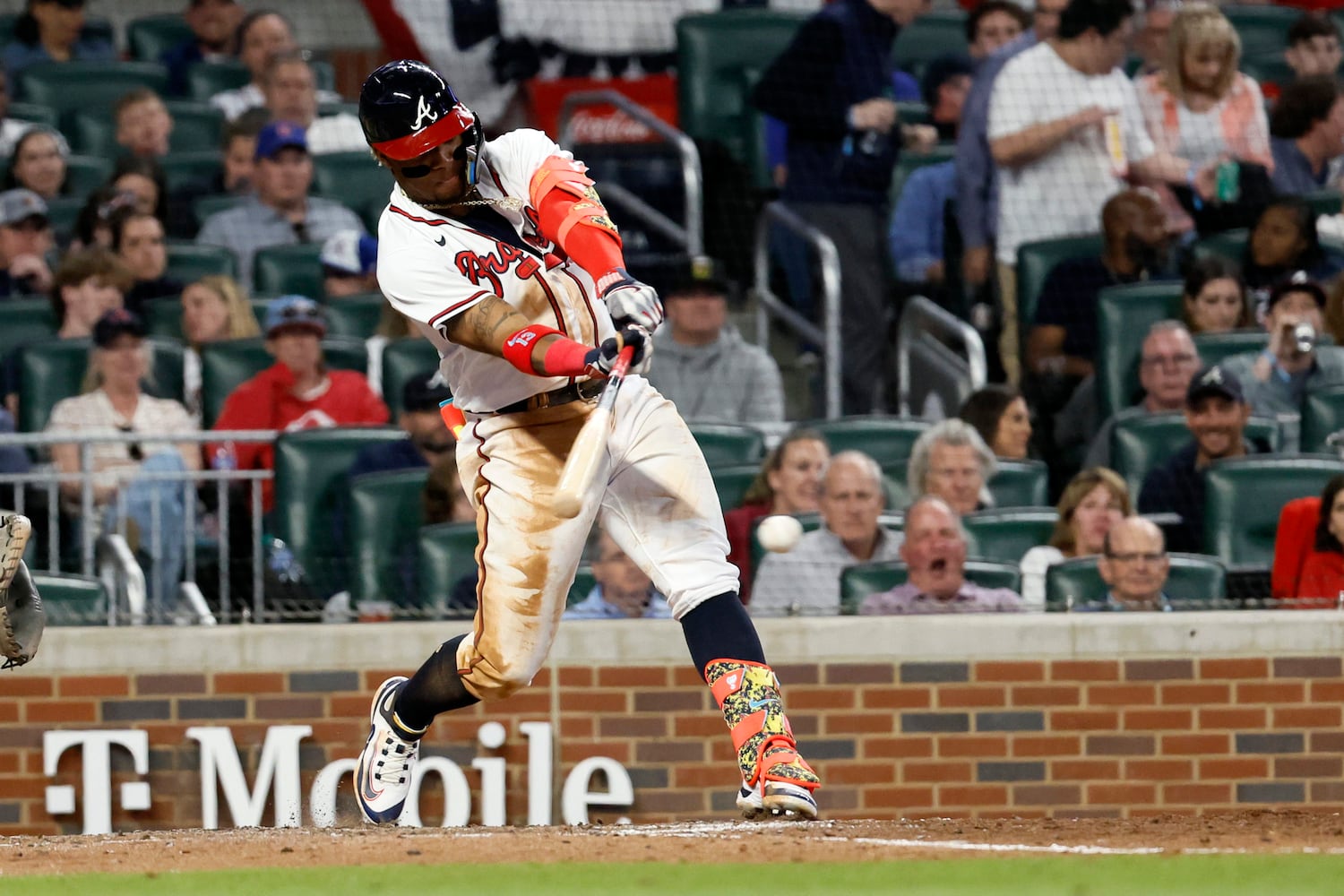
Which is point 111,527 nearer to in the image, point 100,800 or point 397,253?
point 100,800

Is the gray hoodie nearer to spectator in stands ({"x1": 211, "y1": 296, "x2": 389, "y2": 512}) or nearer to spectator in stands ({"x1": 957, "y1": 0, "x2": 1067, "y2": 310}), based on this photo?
spectator in stands ({"x1": 211, "y1": 296, "x2": 389, "y2": 512})

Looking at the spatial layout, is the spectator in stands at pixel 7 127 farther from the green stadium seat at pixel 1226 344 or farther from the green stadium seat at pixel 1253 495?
the green stadium seat at pixel 1253 495

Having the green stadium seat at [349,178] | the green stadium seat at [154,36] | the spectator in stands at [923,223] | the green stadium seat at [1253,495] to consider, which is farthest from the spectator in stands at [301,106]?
the green stadium seat at [1253,495]

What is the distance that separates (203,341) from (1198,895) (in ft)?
16.8

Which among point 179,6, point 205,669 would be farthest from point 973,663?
point 179,6

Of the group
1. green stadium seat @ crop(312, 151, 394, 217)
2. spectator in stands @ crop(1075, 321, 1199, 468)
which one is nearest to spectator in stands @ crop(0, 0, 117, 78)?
green stadium seat @ crop(312, 151, 394, 217)

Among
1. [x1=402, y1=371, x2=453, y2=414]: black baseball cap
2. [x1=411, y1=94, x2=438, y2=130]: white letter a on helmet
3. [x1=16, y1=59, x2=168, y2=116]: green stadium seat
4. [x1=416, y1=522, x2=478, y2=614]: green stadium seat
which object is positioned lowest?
[x1=416, y1=522, x2=478, y2=614]: green stadium seat

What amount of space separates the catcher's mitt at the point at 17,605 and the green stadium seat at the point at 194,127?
200 inches

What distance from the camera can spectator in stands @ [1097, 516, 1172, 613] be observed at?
6.46 m

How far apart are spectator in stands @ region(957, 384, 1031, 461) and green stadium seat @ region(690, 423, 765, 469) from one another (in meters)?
0.80

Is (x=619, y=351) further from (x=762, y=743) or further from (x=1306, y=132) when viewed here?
(x=1306, y=132)

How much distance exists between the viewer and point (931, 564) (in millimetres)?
6426

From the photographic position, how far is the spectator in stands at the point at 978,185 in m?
8.82

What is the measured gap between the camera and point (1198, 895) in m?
3.92
